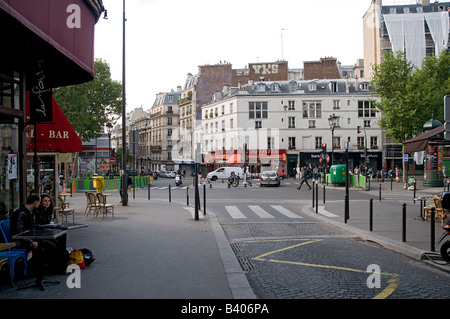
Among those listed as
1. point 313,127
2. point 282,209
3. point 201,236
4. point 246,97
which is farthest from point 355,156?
point 201,236

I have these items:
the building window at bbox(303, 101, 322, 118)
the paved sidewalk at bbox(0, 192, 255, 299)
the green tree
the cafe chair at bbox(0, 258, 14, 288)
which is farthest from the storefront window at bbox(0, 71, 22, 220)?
the building window at bbox(303, 101, 322, 118)

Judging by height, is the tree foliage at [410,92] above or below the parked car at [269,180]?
above

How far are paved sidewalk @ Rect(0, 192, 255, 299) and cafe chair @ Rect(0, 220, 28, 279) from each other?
0.89ft

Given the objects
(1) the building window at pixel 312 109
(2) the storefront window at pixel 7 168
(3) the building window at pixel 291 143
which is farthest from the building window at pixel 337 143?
(2) the storefront window at pixel 7 168

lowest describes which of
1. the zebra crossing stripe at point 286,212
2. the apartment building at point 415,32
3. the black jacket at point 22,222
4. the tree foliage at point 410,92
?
the zebra crossing stripe at point 286,212

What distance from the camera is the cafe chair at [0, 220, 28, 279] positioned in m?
5.43

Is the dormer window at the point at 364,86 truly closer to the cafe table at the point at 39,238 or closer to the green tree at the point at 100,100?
the green tree at the point at 100,100

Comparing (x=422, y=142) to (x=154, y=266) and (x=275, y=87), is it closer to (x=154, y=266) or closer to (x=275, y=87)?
(x=154, y=266)

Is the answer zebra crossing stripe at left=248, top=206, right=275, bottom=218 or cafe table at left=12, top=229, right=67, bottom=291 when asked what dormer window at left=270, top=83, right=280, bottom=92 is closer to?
zebra crossing stripe at left=248, top=206, right=275, bottom=218

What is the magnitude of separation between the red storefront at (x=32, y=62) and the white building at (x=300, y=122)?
41.8 metres

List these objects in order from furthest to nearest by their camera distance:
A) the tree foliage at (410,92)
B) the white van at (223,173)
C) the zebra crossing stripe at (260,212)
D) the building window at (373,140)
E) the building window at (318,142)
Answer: the building window at (318,142) → the building window at (373,140) → the white van at (223,173) → the tree foliage at (410,92) → the zebra crossing stripe at (260,212)

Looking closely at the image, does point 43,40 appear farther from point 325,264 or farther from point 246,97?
point 246,97

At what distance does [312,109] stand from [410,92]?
18223mm

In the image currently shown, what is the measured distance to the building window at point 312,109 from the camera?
50219 mm
